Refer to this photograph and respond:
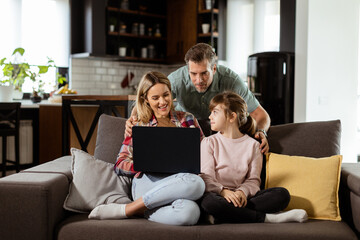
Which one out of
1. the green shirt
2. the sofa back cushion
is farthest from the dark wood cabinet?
the sofa back cushion

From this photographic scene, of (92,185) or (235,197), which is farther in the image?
(92,185)

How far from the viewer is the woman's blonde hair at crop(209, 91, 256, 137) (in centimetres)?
234

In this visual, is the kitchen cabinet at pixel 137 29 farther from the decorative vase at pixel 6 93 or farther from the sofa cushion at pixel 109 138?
the sofa cushion at pixel 109 138

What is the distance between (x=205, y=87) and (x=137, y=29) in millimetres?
4345

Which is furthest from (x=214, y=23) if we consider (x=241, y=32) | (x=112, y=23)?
(x=112, y=23)

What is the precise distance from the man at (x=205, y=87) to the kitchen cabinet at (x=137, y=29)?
3.63m

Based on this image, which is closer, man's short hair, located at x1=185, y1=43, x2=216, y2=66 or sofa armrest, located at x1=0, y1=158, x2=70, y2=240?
sofa armrest, located at x1=0, y1=158, x2=70, y2=240

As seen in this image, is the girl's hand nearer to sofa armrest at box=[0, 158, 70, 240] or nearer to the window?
sofa armrest at box=[0, 158, 70, 240]

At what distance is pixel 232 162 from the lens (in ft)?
7.46

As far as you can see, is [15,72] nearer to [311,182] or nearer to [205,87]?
[205,87]

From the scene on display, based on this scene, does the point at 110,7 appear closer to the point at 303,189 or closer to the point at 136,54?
the point at 136,54

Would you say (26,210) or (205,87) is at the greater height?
(205,87)

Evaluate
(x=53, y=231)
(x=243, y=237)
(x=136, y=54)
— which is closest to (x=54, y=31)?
(x=136, y=54)

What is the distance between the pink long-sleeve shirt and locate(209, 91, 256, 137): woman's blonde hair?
77 millimetres
